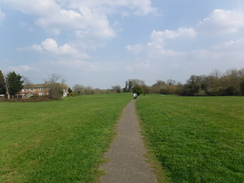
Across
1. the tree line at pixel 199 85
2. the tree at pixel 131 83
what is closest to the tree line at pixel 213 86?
the tree line at pixel 199 85

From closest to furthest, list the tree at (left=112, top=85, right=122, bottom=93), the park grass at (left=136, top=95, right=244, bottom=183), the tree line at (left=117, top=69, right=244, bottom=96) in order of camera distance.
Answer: the park grass at (left=136, top=95, right=244, bottom=183)
the tree line at (left=117, top=69, right=244, bottom=96)
the tree at (left=112, top=85, right=122, bottom=93)

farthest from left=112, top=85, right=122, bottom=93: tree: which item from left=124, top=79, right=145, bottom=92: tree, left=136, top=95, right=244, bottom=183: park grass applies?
left=136, top=95, right=244, bottom=183: park grass

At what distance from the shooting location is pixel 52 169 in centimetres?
397

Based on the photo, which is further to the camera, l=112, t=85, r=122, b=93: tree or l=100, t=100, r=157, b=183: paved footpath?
l=112, t=85, r=122, b=93: tree

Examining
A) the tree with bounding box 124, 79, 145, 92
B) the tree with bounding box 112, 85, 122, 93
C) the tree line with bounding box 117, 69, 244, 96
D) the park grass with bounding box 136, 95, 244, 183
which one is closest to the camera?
the park grass with bounding box 136, 95, 244, 183

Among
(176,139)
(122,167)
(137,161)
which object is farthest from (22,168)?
(176,139)

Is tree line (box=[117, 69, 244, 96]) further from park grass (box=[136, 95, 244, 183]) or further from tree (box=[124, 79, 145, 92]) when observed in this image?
park grass (box=[136, 95, 244, 183])

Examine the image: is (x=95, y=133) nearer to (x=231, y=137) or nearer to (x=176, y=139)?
(x=176, y=139)

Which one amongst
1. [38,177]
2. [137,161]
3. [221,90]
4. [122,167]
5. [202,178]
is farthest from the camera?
[221,90]

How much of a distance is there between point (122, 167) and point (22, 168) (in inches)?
105

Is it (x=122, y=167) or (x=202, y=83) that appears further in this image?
(x=202, y=83)

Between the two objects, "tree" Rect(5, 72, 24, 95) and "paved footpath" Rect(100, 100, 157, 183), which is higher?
"tree" Rect(5, 72, 24, 95)

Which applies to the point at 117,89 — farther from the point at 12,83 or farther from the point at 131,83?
the point at 12,83

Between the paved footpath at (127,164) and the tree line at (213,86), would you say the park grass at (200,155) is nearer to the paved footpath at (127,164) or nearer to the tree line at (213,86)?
the paved footpath at (127,164)
